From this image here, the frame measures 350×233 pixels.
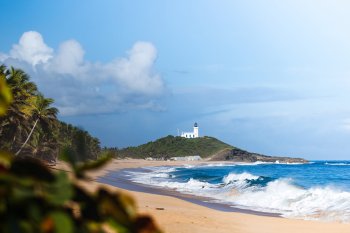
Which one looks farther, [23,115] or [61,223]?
[23,115]

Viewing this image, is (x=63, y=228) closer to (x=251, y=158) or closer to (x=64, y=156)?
(x=64, y=156)

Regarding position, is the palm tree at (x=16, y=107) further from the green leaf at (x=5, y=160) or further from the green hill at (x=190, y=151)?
the green hill at (x=190, y=151)

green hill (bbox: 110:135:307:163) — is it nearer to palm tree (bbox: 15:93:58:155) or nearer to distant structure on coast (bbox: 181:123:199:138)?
distant structure on coast (bbox: 181:123:199:138)

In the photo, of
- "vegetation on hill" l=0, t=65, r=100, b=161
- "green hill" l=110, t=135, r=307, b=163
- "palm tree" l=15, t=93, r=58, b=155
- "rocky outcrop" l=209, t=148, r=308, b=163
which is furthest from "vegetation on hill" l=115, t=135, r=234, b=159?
"palm tree" l=15, t=93, r=58, b=155

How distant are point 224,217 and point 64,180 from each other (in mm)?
14838

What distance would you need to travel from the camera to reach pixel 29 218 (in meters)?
1.10

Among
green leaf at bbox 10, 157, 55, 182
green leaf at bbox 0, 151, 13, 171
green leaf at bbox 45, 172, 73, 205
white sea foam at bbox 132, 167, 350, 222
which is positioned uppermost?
green leaf at bbox 0, 151, 13, 171

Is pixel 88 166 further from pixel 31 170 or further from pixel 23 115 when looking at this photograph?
pixel 23 115

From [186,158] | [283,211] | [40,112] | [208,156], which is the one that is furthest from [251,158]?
[283,211]

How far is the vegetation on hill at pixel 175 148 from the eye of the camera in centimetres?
16488

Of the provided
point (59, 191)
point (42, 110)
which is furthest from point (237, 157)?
point (59, 191)

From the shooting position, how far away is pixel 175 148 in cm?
17038

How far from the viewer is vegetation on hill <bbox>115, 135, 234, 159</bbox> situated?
164875mm

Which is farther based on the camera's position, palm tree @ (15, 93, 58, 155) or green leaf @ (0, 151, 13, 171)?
palm tree @ (15, 93, 58, 155)
